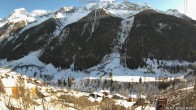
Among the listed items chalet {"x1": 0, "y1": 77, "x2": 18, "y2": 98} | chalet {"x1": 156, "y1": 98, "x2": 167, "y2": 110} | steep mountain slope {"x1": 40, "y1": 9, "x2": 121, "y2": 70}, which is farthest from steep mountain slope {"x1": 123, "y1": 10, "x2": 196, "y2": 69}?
chalet {"x1": 156, "y1": 98, "x2": 167, "y2": 110}

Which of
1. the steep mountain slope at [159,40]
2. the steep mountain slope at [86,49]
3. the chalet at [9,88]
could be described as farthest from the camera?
the steep mountain slope at [86,49]

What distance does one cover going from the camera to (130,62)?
165500mm

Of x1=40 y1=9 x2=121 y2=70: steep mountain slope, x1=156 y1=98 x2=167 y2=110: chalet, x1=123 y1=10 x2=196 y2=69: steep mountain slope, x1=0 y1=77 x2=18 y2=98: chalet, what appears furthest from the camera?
x1=40 y1=9 x2=121 y2=70: steep mountain slope

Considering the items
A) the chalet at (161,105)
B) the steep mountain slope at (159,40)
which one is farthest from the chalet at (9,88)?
the steep mountain slope at (159,40)

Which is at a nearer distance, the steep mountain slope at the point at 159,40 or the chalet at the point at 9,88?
the chalet at the point at 9,88

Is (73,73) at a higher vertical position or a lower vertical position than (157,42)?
lower

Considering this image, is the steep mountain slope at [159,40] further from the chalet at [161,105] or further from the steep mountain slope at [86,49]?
the chalet at [161,105]

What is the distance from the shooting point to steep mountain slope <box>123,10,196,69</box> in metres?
169

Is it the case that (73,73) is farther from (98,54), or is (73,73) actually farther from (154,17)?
(154,17)

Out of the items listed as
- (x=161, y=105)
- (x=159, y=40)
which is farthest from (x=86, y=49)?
(x=161, y=105)

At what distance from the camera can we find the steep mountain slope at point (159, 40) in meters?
169

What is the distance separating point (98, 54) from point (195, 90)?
173 metres

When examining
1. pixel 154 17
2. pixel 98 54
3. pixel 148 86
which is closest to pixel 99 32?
pixel 98 54

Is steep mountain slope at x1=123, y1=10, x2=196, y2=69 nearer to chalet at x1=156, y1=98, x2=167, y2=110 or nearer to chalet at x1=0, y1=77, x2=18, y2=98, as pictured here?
chalet at x1=0, y1=77, x2=18, y2=98
